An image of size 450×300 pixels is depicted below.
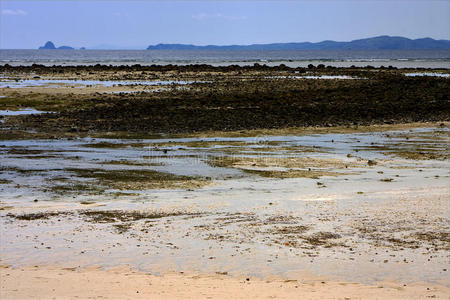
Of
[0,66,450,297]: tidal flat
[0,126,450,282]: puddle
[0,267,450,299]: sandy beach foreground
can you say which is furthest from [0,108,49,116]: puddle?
[0,267,450,299]: sandy beach foreground

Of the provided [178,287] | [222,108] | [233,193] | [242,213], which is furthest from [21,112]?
[178,287]

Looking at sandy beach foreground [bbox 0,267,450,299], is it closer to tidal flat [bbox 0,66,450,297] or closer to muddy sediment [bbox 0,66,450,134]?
tidal flat [bbox 0,66,450,297]

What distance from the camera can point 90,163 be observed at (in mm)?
14945

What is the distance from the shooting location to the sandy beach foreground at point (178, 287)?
6785 millimetres

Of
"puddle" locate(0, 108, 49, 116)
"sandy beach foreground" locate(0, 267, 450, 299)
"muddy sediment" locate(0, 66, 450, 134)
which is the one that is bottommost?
"sandy beach foreground" locate(0, 267, 450, 299)

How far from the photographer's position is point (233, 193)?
11773 millimetres

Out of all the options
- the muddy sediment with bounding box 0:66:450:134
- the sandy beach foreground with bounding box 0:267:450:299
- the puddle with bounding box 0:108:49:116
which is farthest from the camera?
the puddle with bounding box 0:108:49:116

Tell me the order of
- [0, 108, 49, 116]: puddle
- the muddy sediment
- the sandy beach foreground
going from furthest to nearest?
[0, 108, 49, 116]: puddle → the muddy sediment → the sandy beach foreground

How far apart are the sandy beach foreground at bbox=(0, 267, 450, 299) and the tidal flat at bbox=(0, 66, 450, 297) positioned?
20cm

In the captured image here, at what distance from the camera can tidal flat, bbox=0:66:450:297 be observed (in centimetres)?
814

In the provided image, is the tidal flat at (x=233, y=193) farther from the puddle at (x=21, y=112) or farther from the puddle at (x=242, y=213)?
the puddle at (x=21, y=112)

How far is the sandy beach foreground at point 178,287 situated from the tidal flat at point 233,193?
7.8 inches

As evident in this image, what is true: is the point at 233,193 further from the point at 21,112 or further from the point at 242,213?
the point at 21,112

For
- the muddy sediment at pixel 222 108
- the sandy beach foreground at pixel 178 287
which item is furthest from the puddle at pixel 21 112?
the sandy beach foreground at pixel 178 287
